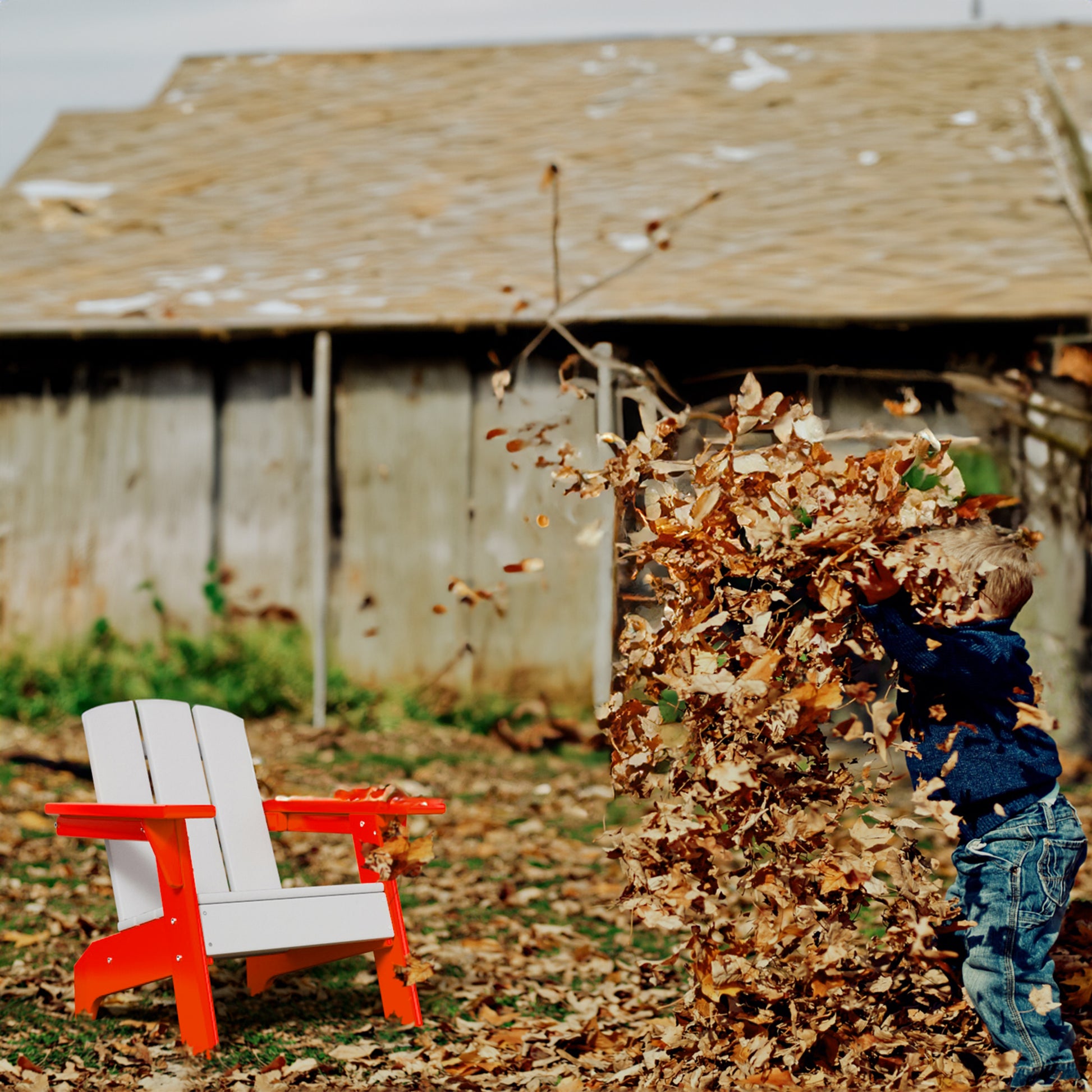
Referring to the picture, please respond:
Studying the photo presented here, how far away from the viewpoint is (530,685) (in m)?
8.41

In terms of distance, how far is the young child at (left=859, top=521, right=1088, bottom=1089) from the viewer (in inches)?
122

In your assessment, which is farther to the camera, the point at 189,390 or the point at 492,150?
the point at 492,150

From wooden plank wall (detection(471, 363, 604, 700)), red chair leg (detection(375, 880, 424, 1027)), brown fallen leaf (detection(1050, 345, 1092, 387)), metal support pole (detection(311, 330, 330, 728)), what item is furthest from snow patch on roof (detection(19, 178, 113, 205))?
red chair leg (detection(375, 880, 424, 1027))

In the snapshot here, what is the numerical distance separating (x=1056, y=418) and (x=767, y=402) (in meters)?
5.28

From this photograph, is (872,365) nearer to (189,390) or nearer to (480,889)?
(480,889)

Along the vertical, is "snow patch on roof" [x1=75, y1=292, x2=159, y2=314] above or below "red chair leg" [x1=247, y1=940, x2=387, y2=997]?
above

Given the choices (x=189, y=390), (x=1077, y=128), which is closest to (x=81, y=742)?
(x=189, y=390)

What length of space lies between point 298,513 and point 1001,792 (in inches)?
253

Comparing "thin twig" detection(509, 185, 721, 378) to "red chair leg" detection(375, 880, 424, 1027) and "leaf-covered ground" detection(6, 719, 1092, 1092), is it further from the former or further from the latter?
"red chair leg" detection(375, 880, 424, 1027)

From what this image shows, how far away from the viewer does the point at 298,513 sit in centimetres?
880

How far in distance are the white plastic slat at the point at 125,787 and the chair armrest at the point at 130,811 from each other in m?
0.11

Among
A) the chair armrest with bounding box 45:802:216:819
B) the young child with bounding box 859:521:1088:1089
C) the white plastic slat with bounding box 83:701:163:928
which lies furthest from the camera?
the white plastic slat with bounding box 83:701:163:928

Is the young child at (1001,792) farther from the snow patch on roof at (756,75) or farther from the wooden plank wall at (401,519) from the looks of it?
the snow patch on roof at (756,75)

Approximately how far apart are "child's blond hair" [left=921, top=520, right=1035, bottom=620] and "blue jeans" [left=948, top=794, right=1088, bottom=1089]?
1.72 ft
